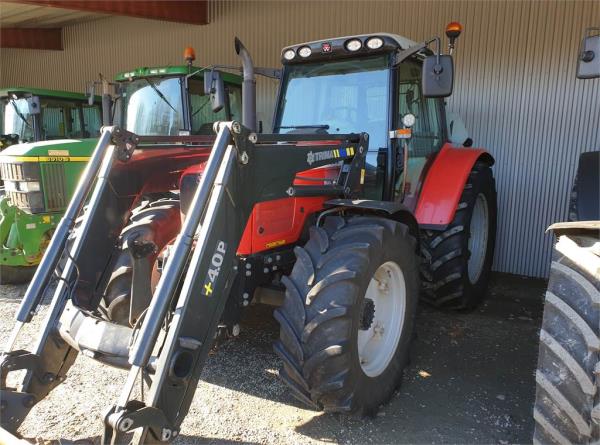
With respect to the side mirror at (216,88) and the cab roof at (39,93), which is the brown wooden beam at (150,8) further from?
the side mirror at (216,88)

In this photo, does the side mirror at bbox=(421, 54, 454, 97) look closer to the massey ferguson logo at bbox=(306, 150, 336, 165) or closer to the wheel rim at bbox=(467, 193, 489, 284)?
the massey ferguson logo at bbox=(306, 150, 336, 165)

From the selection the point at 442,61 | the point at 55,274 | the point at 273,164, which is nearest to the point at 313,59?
the point at 442,61

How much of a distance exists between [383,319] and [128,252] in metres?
1.56

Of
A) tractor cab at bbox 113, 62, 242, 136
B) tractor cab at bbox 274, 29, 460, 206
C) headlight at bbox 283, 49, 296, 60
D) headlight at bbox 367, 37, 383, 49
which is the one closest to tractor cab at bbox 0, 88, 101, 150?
tractor cab at bbox 113, 62, 242, 136

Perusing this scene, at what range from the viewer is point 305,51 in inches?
142

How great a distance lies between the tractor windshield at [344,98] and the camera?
3.48m

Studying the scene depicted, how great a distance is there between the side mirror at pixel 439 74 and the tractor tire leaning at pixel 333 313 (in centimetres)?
97

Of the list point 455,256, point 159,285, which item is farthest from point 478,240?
point 159,285

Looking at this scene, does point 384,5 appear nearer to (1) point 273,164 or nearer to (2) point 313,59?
(2) point 313,59

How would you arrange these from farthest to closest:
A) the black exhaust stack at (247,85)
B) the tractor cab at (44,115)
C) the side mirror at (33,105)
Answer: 1. the tractor cab at (44,115)
2. the side mirror at (33,105)
3. the black exhaust stack at (247,85)

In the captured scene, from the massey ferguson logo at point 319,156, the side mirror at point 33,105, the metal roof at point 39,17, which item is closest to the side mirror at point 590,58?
the massey ferguson logo at point 319,156

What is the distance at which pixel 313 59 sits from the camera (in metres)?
3.65

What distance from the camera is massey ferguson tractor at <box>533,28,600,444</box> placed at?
5.98 feet

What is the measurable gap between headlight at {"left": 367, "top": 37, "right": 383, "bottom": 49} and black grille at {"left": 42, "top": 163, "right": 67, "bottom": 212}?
3.47 metres
